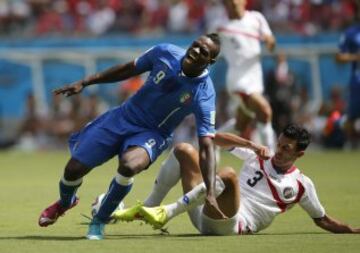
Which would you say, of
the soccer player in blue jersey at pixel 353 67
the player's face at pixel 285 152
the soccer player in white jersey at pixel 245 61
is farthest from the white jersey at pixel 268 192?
the soccer player in blue jersey at pixel 353 67

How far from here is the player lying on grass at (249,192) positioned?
1009 centimetres

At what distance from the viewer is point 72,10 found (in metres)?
30.4

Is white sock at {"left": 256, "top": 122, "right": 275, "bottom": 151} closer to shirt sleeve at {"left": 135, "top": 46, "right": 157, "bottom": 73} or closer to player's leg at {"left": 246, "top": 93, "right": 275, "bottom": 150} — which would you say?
player's leg at {"left": 246, "top": 93, "right": 275, "bottom": 150}

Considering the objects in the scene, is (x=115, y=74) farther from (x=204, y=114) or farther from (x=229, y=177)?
(x=229, y=177)

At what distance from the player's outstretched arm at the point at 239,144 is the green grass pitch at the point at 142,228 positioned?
2.68ft

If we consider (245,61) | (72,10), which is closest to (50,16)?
(72,10)

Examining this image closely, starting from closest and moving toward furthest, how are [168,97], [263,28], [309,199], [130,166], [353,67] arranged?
[130,166], [309,199], [168,97], [263,28], [353,67]

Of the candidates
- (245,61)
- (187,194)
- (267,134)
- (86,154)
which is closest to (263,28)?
(245,61)

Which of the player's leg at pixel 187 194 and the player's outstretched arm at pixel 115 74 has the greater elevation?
the player's outstretched arm at pixel 115 74

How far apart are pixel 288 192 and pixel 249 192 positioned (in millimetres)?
407

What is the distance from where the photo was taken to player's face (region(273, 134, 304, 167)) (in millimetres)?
10109

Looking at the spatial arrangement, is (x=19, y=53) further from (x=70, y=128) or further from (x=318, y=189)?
(x=318, y=189)

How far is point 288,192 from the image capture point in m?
10.3

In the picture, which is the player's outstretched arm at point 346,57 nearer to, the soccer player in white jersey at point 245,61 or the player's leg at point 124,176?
the soccer player in white jersey at point 245,61
